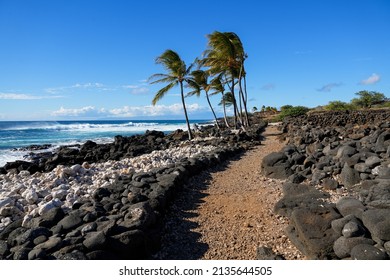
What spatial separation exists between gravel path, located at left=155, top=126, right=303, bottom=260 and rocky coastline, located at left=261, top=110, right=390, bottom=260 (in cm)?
33

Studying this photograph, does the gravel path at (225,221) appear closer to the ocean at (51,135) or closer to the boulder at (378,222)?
the boulder at (378,222)

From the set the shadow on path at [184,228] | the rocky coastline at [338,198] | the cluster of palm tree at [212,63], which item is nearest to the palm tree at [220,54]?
the cluster of palm tree at [212,63]

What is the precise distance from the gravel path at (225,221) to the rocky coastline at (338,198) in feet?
1.08

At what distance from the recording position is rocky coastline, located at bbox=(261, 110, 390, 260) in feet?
13.6

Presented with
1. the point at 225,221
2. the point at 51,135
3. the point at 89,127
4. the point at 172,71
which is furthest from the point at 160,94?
the point at 89,127

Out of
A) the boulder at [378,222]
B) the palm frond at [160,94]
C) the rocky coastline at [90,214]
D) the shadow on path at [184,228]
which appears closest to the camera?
the boulder at [378,222]

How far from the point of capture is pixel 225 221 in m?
5.95

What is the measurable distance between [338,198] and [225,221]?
8.30 ft

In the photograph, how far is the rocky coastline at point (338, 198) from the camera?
416 cm

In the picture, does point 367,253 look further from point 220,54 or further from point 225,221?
point 220,54

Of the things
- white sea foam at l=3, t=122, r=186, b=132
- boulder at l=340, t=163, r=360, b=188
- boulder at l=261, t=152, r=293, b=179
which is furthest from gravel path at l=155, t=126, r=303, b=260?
white sea foam at l=3, t=122, r=186, b=132

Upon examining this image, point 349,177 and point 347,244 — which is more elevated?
point 349,177

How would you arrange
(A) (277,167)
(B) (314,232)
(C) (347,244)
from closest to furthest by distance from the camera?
(C) (347,244) → (B) (314,232) → (A) (277,167)

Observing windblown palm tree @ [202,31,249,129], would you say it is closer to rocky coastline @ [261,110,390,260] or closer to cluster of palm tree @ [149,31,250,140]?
cluster of palm tree @ [149,31,250,140]
